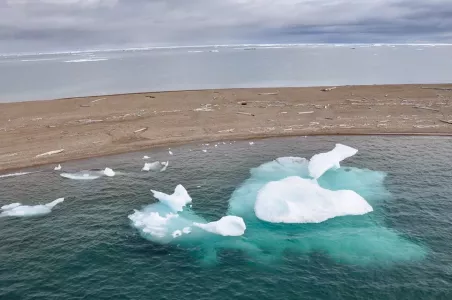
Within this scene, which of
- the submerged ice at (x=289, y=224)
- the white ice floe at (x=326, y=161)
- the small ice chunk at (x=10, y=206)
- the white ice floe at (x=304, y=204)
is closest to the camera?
the submerged ice at (x=289, y=224)

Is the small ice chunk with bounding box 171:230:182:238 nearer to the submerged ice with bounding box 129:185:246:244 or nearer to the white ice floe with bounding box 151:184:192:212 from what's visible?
the submerged ice with bounding box 129:185:246:244

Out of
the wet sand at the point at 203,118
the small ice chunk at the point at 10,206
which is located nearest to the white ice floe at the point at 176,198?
the small ice chunk at the point at 10,206

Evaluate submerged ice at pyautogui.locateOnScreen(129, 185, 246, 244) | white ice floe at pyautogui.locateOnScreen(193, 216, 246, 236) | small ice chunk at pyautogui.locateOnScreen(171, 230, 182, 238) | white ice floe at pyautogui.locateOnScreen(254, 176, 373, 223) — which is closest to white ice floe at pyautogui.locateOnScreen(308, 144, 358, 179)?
white ice floe at pyautogui.locateOnScreen(254, 176, 373, 223)

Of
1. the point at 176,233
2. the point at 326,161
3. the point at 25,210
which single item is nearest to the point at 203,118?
the point at 326,161

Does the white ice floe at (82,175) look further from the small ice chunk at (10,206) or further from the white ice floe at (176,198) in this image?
the white ice floe at (176,198)

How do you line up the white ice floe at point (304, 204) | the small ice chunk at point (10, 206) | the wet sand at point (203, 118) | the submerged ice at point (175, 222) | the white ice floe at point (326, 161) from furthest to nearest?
the wet sand at point (203, 118), the white ice floe at point (326, 161), the small ice chunk at point (10, 206), the white ice floe at point (304, 204), the submerged ice at point (175, 222)

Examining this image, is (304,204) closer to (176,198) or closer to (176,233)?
(176,233)

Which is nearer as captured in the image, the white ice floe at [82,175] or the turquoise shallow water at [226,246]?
the turquoise shallow water at [226,246]

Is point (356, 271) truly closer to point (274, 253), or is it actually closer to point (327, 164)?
point (274, 253)
